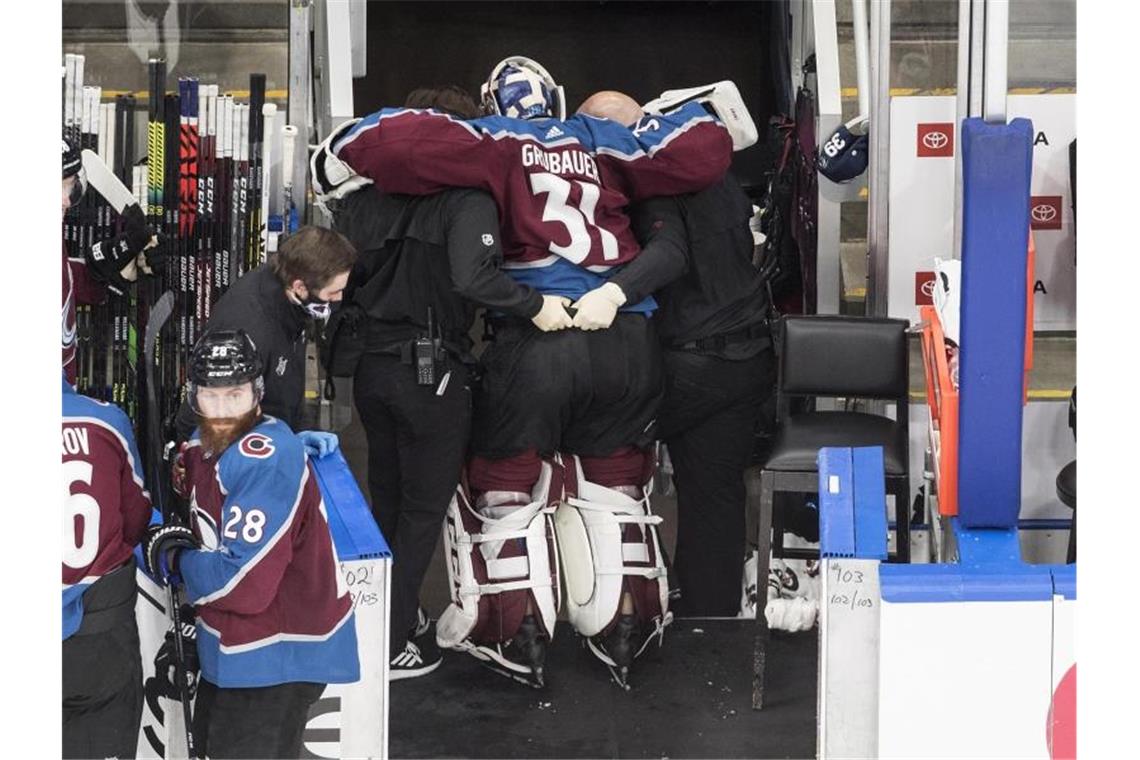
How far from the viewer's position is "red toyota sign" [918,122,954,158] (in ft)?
16.9

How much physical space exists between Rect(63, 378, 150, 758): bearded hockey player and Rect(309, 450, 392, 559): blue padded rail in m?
0.39

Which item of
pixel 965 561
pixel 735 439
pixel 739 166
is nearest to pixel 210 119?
pixel 735 439

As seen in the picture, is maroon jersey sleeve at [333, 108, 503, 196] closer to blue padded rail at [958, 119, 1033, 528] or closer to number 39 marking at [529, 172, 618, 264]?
number 39 marking at [529, 172, 618, 264]

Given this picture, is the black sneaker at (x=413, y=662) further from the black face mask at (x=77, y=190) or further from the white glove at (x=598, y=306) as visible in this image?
the black face mask at (x=77, y=190)

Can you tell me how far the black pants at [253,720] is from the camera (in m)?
3.31

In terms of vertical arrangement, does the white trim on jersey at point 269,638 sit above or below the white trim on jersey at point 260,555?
below

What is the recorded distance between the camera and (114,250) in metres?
4.64

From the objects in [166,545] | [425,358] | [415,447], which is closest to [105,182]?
[425,358]

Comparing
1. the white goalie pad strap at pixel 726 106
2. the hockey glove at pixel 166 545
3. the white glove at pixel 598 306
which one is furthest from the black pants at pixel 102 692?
the white goalie pad strap at pixel 726 106

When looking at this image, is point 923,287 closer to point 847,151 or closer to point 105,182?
point 847,151

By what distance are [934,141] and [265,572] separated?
9.04 feet

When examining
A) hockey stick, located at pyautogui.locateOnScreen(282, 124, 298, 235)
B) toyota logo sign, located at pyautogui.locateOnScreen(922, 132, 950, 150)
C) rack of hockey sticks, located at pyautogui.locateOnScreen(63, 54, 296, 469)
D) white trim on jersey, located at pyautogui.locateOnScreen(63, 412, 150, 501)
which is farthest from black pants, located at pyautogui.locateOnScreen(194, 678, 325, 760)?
toyota logo sign, located at pyautogui.locateOnScreen(922, 132, 950, 150)
